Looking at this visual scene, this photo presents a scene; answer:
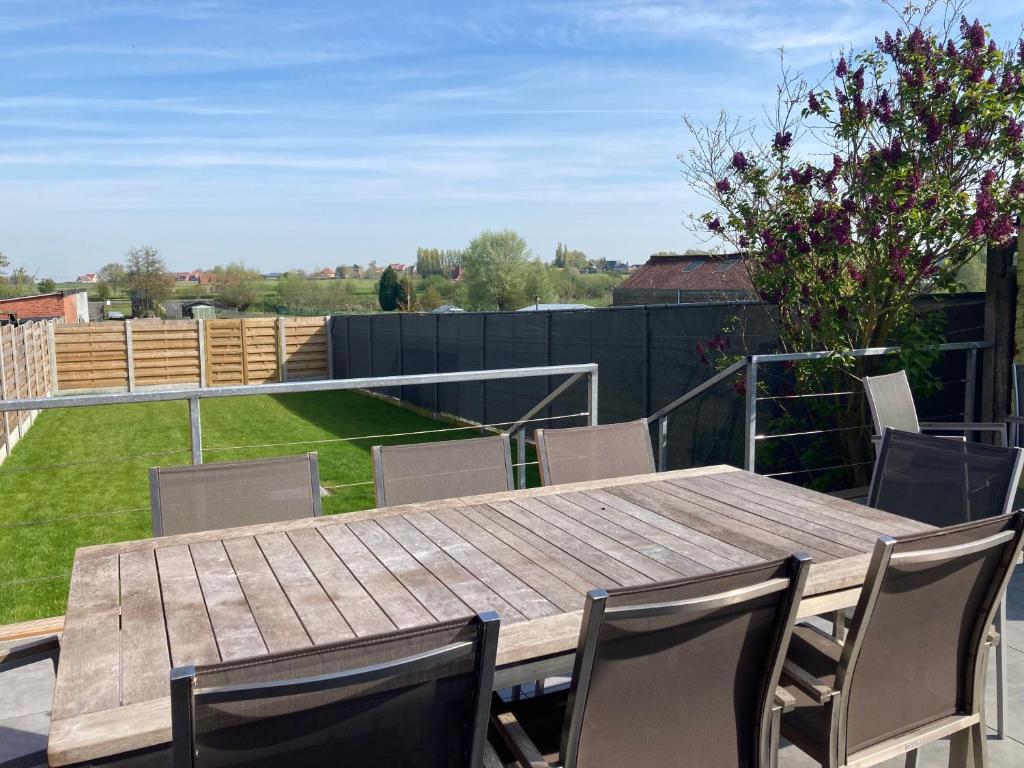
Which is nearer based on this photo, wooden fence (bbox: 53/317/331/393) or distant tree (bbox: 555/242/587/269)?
wooden fence (bbox: 53/317/331/393)

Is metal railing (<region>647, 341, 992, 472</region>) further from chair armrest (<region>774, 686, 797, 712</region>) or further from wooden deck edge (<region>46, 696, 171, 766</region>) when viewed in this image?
wooden deck edge (<region>46, 696, 171, 766</region>)

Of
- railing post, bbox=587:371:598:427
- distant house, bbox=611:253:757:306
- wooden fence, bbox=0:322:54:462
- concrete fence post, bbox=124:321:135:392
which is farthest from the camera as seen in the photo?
distant house, bbox=611:253:757:306

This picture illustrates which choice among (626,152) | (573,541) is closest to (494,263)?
(626,152)

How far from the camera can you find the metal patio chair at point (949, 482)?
2.41 meters

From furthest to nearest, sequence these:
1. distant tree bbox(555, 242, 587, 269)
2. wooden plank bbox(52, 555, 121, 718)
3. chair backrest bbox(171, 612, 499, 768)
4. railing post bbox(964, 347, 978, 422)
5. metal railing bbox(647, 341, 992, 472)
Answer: distant tree bbox(555, 242, 587, 269) < railing post bbox(964, 347, 978, 422) < metal railing bbox(647, 341, 992, 472) < wooden plank bbox(52, 555, 121, 718) < chair backrest bbox(171, 612, 499, 768)

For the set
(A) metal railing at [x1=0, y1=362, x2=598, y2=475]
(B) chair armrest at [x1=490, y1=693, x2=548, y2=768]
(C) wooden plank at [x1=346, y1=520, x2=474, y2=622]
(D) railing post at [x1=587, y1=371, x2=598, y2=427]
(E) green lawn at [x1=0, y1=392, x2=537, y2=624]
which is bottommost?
(E) green lawn at [x1=0, y1=392, x2=537, y2=624]

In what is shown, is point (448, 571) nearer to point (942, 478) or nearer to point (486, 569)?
point (486, 569)

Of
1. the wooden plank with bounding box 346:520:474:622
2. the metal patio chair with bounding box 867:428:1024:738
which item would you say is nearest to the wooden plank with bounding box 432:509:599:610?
the wooden plank with bounding box 346:520:474:622

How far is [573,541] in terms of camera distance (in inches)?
85.7

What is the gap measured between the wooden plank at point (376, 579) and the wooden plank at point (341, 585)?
1 centimetres

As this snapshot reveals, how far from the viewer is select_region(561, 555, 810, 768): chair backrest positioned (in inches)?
53.1

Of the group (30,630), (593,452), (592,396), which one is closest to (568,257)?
(592,396)

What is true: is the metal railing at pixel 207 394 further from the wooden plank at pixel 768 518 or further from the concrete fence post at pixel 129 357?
the concrete fence post at pixel 129 357

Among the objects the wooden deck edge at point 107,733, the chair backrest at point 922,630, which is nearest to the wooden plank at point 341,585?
the wooden deck edge at point 107,733
